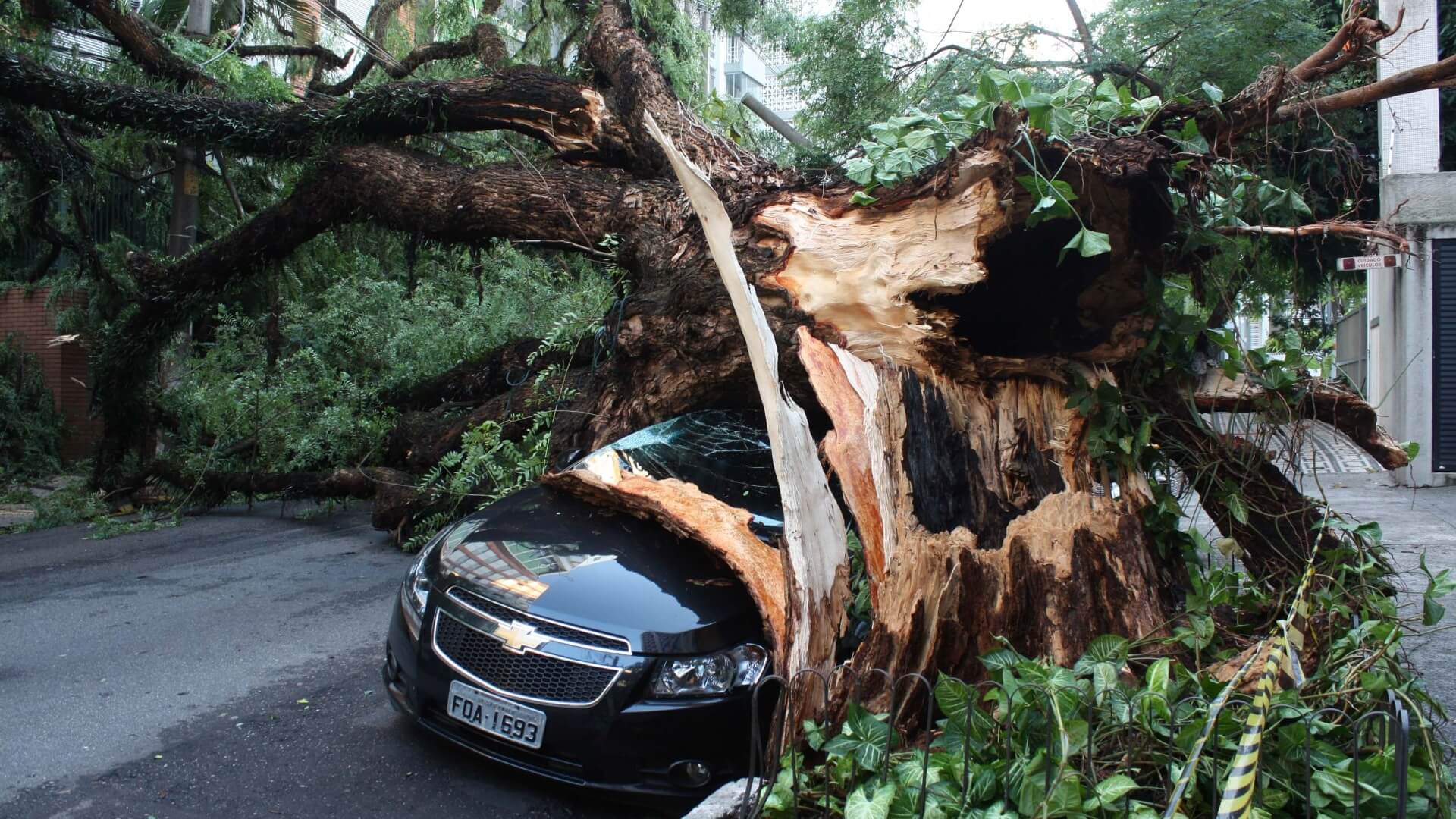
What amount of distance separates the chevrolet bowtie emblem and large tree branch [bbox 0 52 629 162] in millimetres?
4819

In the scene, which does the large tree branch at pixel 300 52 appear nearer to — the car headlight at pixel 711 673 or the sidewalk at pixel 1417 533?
the car headlight at pixel 711 673

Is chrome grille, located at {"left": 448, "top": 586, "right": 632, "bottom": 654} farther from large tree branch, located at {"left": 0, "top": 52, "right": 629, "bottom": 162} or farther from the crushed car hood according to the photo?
large tree branch, located at {"left": 0, "top": 52, "right": 629, "bottom": 162}

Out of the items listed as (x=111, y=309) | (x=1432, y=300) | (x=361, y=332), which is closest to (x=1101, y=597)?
(x=361, y=332)

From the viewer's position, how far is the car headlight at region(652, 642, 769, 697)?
3359 millimetres

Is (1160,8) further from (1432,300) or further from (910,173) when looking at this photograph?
(910,173)

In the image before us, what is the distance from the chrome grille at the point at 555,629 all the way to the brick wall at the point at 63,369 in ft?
51.2

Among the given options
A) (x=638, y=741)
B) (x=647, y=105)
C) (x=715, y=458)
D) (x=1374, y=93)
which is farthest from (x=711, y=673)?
(x=647, y=105)

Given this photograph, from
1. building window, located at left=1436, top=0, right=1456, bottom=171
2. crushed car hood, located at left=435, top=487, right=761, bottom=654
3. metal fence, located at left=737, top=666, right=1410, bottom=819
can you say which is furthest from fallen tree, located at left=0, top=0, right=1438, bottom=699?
building window, located at left=1436, top=0, right=1456, bottom=171

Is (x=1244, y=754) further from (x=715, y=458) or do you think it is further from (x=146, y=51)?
(x=146, y=51)

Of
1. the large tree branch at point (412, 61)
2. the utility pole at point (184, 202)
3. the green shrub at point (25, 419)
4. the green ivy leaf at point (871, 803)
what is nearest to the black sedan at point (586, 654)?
the green ivy leaf at point (871, 803)

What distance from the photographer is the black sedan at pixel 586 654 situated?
3.32 metres

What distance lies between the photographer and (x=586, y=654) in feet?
11.2

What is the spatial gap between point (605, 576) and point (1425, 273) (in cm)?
1215

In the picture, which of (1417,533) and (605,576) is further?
(1417,533)
